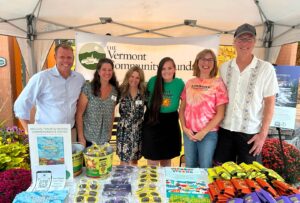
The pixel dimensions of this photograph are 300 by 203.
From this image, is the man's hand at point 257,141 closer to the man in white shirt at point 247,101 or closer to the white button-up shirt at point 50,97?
the man in white shirt at point 247,101

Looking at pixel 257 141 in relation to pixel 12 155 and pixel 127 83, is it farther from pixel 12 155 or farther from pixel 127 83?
pixel 12 155

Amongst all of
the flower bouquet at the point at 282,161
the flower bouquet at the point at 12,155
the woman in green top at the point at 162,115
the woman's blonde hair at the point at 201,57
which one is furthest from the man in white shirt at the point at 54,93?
the flower bouquet at the point at 282,161

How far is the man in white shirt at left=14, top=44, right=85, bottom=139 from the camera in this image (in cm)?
204

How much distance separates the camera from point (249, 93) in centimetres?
180

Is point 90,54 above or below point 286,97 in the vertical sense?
above

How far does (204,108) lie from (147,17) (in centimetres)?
139

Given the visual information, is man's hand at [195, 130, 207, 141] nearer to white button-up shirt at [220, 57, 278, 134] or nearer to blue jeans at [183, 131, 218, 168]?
blue jeans at [183, 131, 218, 168]

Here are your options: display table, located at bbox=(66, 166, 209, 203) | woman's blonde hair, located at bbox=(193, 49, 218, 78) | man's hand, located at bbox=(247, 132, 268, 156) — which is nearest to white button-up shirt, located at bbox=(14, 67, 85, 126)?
display table, located at bbox=(66, 166, 209, 203)

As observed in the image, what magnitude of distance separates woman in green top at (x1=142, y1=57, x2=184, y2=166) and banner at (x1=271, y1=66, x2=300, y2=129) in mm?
1052

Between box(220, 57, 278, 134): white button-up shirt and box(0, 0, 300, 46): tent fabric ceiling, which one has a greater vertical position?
box(0, 0, 300, 46): tent fabric ceiling

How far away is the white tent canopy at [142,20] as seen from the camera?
2590 millimetres

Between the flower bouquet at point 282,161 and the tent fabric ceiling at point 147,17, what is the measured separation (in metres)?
1.15

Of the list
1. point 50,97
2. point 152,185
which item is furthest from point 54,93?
point 152,185

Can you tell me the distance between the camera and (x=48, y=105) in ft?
6.79
